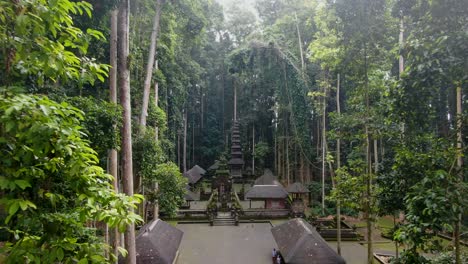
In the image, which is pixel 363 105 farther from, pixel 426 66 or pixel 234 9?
pixel 234 9

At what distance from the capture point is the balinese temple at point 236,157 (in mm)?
29203

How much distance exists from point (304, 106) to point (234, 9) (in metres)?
18.3

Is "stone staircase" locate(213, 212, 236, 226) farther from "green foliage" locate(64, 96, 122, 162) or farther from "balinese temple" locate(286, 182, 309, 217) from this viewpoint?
"green foliage" locate(64, 96, 122, 162)

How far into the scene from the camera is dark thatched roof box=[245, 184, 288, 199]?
1898cm

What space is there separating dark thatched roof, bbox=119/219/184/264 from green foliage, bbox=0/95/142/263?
24.1ft

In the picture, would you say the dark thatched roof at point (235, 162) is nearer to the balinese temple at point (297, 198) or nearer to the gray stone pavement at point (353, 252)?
the balinese temple at point (297, 198)

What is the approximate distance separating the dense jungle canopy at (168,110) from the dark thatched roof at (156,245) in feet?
3.53

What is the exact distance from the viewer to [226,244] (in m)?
→ 13.7

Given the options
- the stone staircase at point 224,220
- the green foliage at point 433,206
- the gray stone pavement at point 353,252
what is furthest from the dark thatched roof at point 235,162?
the green foliage at point 433,206

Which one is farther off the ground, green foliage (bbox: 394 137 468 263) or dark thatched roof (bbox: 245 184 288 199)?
green foliage (bbox: 394 137 468 263)

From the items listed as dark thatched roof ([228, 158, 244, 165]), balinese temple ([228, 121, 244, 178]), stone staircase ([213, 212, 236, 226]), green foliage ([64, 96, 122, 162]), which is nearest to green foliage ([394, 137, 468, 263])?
green foliage ([64, 96, 122, 162])

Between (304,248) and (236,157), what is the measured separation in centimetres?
2115

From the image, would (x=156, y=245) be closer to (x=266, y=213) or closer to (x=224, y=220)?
(x=224, y=220)

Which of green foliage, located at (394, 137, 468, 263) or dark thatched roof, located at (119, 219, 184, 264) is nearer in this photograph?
green foliage, located at (394, 137, 468, 263)
